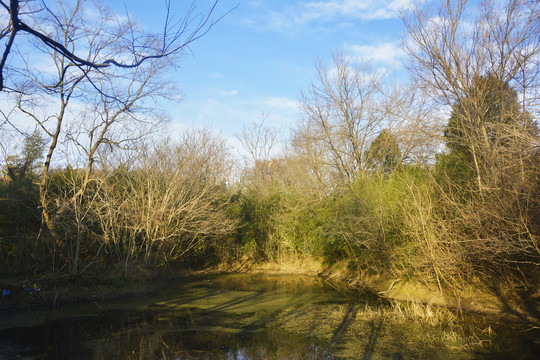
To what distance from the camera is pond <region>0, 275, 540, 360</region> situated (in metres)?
7.27

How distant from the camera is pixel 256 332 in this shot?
28.8ft

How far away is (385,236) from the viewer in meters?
13.5

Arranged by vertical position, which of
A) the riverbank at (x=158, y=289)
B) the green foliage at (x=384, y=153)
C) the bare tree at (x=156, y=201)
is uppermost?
the green foliage at (x=384, y=153)

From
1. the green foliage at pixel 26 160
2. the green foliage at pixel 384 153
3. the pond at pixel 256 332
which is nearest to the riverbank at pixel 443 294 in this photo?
the pond at pixel 256 332

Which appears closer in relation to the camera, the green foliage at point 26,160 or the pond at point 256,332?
the pond at point 256,332

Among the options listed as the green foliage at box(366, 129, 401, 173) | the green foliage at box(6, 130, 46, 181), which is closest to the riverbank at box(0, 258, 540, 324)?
the green foliage at box(6, 130, 46, 181)

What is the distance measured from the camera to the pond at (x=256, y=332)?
7.27 metres

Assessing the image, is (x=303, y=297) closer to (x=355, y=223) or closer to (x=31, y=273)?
(x=355, y=223)

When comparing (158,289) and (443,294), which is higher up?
(158,289)

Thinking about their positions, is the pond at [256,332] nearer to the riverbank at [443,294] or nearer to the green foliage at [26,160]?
the riverbank at [443,294]

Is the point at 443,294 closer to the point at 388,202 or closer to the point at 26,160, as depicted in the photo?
the point at 388,202

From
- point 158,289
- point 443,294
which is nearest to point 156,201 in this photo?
point 158,289

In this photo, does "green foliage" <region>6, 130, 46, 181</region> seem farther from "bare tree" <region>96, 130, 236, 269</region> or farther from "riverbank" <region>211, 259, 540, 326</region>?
"riverbank" <region>211, 259, 540, 326</region>

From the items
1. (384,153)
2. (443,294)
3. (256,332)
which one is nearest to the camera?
(256,332)
